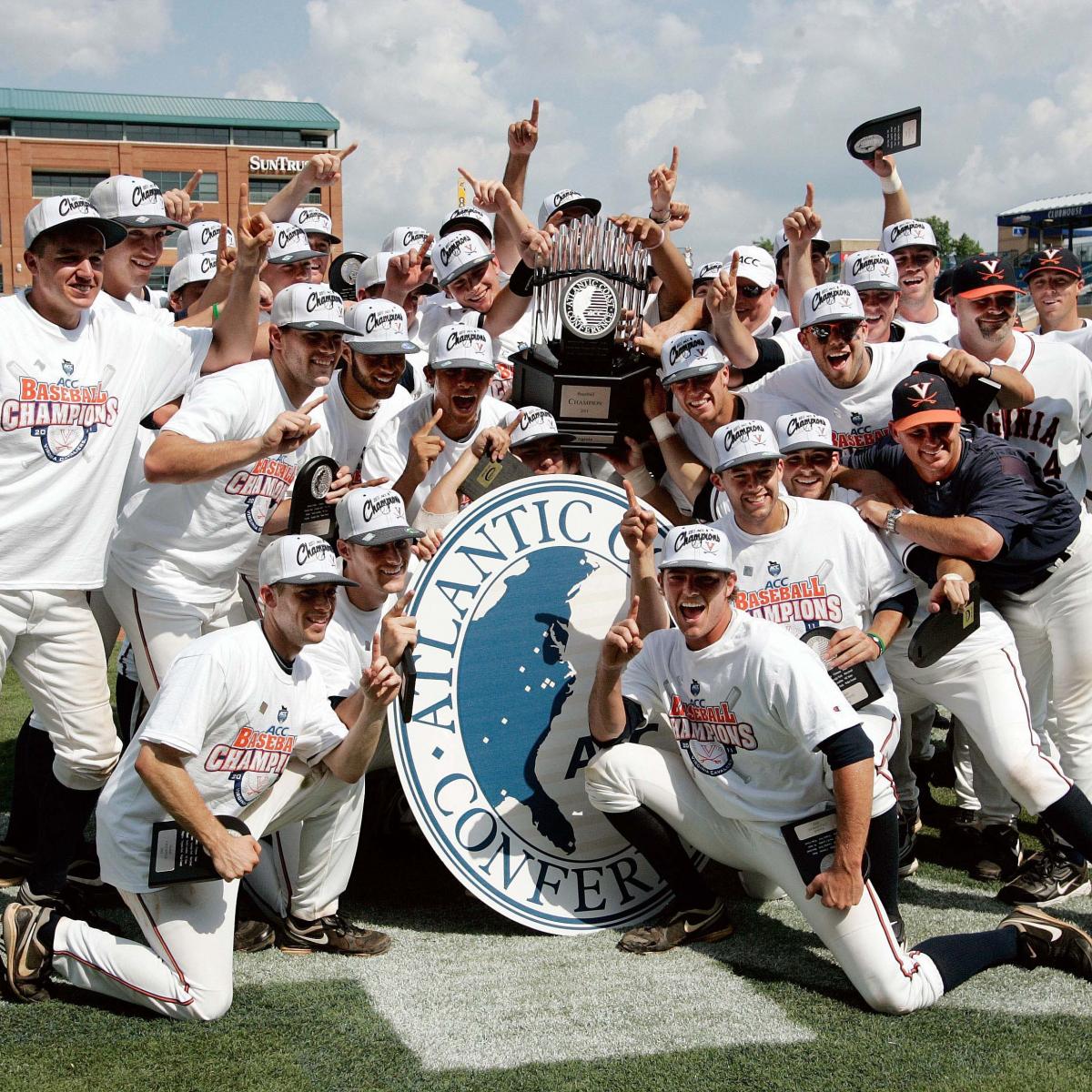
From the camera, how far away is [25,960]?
162 inches

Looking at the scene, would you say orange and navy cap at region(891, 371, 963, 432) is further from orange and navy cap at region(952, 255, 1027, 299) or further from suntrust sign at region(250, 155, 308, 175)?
suntrust sign at region(250, 155, 308, 175)

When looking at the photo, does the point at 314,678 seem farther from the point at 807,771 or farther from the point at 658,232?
the point at 658,232

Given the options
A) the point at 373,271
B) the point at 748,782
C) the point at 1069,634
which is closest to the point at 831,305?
the point at 1069,634

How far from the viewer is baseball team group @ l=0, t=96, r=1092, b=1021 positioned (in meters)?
4.22

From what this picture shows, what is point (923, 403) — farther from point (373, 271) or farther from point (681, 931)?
point (373, 271)

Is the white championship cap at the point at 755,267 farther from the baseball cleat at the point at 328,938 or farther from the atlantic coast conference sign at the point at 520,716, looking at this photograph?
the baseball cleat at the point at 328,938

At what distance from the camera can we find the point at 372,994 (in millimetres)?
4262

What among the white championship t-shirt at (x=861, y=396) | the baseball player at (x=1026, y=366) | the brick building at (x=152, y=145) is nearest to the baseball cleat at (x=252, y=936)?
the white championship t-shirt at (x=861, y=396)

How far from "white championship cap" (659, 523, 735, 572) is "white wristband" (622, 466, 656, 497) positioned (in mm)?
1292

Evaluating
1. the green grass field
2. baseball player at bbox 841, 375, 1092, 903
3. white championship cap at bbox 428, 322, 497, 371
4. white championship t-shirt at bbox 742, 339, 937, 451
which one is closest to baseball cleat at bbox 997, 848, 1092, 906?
baseball player at bbox 841, 375, 1092, 903

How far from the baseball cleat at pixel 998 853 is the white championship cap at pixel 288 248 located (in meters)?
4.02

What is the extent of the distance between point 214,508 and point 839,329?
2.54 meters

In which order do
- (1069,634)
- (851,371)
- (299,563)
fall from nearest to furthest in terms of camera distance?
(299,563), (1069,634), (851,371)

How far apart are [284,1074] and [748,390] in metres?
3.35
